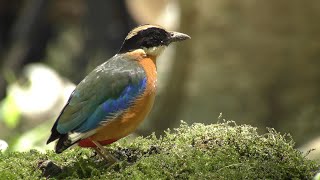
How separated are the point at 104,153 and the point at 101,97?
325mm

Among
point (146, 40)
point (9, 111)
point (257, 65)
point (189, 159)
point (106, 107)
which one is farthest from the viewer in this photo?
point (257, 65)

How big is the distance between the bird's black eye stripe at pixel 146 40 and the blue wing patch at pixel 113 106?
1.26 ft

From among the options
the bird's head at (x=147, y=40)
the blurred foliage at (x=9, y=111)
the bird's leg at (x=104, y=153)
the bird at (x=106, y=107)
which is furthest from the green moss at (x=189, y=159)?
the blurred foliage at (x=9, y=111)

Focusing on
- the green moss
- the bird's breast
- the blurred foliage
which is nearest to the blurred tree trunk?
the blurred foliage

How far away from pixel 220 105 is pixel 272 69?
2.78 ft

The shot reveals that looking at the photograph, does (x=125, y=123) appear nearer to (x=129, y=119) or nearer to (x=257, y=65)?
(x=129, y=119)

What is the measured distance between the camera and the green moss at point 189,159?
4387mm

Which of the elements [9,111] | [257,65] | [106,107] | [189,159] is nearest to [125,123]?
[106,107]

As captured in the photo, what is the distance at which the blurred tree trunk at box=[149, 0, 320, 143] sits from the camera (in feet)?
35.1

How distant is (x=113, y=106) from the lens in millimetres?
4727

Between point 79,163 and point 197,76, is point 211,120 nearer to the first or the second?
point 197,76

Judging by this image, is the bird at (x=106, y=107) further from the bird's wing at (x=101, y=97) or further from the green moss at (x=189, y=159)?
the green moss at (x=189, y=159)

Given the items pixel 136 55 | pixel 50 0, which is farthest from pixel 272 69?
pixel 136 55

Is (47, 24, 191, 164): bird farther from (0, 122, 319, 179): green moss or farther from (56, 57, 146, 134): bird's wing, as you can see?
(0, 122, 319, 179): green moss
